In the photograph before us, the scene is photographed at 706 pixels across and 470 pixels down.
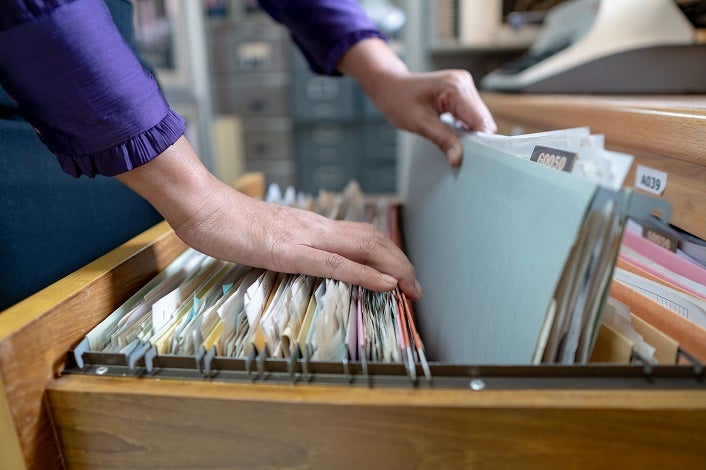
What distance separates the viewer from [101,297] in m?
0.46

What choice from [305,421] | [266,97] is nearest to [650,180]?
[305,421]

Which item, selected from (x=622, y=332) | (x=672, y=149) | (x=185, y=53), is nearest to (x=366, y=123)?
(x=185, y=53)

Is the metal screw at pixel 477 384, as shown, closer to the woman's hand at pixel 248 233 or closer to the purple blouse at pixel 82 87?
the woman's hand at pixel 248 233

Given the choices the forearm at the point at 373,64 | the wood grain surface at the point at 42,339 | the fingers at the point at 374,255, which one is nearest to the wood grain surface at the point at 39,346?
the wood grain surface at the point at 42,339

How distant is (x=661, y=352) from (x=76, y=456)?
0.48m

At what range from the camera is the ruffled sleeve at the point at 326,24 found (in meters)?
0.84

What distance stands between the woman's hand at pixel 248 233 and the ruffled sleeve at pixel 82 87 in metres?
0.03

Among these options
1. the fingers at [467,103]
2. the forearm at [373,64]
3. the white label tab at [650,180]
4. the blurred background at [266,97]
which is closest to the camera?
the white label tab at [650,180]

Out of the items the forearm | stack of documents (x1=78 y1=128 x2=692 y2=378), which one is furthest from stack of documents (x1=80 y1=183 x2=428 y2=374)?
the forearm

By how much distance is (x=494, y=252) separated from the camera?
18.1 inches

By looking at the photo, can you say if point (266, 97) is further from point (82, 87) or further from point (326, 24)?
point (82, 87)

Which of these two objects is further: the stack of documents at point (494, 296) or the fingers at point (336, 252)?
the fingers at point (336, 252)

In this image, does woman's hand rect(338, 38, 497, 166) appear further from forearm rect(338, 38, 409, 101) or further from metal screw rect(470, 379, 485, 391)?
metal screw rect(470, 379, 485, 391)

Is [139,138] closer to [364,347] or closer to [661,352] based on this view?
[364,347]
